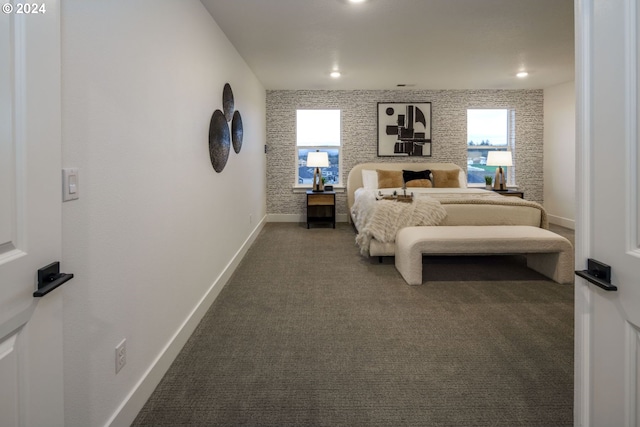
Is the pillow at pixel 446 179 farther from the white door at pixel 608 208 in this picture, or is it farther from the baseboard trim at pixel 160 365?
the white door at pixel 608 208

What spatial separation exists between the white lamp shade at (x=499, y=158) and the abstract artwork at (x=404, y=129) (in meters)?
1.04

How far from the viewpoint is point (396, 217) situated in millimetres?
4141

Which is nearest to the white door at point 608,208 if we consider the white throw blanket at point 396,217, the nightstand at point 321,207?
the white throw blanket at point 396,217

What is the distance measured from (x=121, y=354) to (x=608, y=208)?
1.80m

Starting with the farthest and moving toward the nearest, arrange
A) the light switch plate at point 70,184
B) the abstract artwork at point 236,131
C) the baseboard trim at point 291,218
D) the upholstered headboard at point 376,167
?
the baseboard trim at point 291,218, the upholstered headboard at point 376,167, the abstract artwork at point 236,131, the light switch plate at point 70,184

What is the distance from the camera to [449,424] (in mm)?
1656

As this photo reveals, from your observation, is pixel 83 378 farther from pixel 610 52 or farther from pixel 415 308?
pixel 415 308

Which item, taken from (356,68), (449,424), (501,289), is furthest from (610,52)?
(356,68)

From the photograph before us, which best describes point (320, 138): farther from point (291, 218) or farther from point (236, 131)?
point (236, 131)

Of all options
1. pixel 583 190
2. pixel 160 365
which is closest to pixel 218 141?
pixel 160 365

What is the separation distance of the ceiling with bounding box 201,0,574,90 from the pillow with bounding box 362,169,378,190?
148cm

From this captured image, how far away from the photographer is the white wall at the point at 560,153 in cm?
643

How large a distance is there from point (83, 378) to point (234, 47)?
3.78 m

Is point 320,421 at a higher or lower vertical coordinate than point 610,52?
lower
